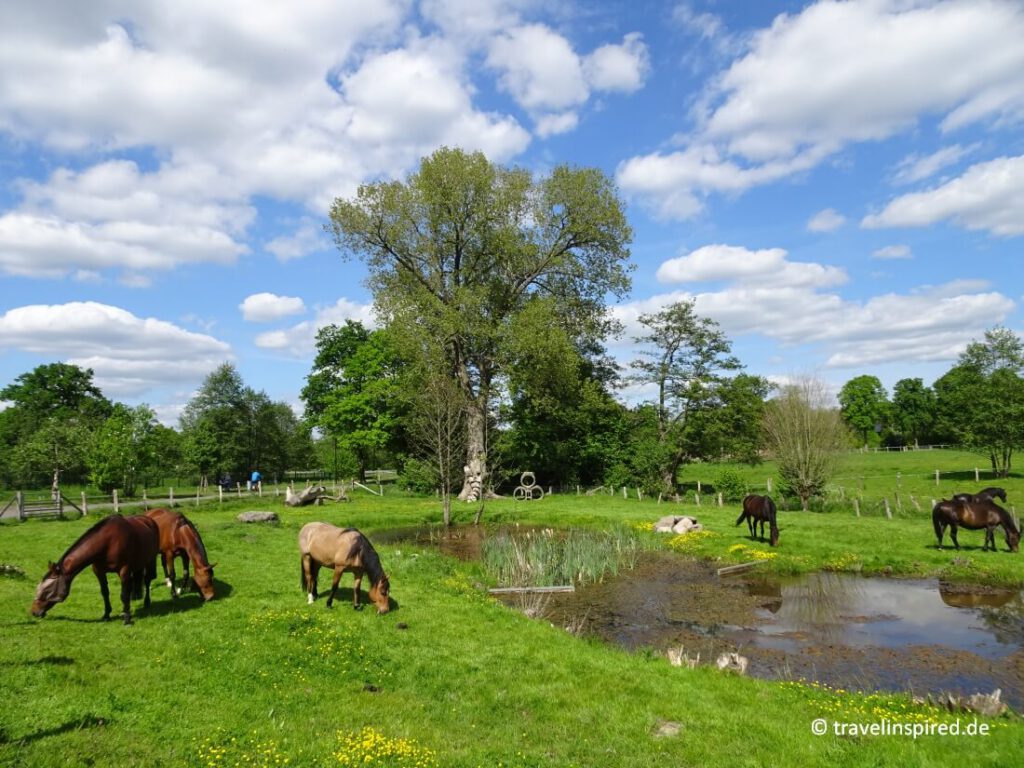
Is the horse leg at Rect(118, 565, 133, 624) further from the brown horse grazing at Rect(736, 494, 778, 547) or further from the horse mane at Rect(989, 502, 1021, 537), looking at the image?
the horse mane at Rect(989, 502, 1021, 537)

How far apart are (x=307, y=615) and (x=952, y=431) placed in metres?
53.0

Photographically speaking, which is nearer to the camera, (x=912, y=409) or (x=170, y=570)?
(x=170, y=570)

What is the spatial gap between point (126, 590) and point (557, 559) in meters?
13.3

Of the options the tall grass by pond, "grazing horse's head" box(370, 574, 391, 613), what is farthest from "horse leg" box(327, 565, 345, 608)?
the tall grass by pond

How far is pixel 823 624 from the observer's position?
1437cm

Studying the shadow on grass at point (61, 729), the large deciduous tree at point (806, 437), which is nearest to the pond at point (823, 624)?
the shadow on grass at point (61, 729)

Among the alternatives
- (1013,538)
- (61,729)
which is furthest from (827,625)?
(61,729)

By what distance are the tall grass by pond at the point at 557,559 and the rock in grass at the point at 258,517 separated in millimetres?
11503

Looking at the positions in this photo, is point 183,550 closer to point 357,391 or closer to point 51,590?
point 51,590

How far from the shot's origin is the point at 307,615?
11.9m

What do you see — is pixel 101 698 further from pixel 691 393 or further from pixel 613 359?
pixel 613 359

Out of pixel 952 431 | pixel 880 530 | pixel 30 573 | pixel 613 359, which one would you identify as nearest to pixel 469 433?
pixel 613 359

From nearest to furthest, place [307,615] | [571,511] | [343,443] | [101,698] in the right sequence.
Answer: [101,698] → [307,615] → [571,511] → [343,443]

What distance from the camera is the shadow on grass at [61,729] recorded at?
6379mm
